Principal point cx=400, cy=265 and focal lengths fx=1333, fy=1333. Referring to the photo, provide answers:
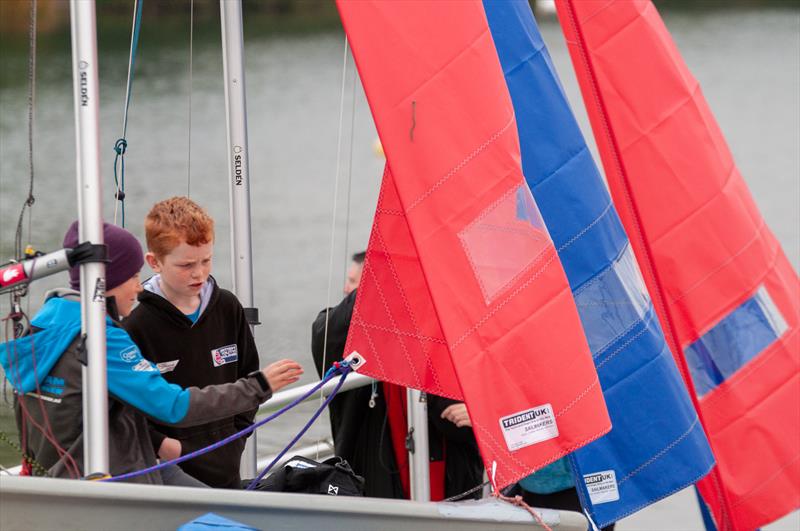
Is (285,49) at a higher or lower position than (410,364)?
higher

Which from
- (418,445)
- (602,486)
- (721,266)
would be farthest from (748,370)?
(418,445)

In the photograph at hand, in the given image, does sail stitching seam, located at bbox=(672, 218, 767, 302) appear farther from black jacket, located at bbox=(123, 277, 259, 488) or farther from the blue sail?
black jacket, located at bbox=(123, 277, 259, 488)

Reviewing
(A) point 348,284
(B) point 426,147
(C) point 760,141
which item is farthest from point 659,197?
(C) point 760,141

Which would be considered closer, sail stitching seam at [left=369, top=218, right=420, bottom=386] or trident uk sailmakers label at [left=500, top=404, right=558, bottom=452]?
trident uk sailmakers label at [left=500, top=404, right=558, bottom=452]

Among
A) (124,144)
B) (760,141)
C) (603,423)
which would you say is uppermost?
(760,141)

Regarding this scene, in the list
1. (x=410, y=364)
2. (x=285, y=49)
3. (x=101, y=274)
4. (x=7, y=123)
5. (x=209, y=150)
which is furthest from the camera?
(x=285, y=49)

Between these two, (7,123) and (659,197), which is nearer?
(659,197)

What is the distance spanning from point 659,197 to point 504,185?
1296 millimetres

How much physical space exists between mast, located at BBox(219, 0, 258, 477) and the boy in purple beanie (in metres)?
0.94

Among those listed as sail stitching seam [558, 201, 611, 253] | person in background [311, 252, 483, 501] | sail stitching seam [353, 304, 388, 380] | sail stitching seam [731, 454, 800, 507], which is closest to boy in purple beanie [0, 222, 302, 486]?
sail stitching seam [353, 304, 388, 380]

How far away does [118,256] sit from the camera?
2.30 m

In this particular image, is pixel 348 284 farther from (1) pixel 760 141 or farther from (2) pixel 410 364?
(1) pixel 760 141

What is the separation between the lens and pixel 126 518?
7.36ft

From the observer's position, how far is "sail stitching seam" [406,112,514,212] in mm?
2562
